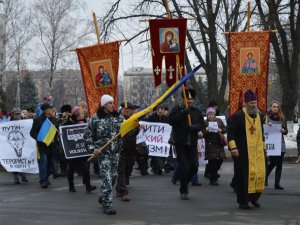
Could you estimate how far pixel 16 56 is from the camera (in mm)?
47719

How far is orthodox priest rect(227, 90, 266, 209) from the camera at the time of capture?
9.54 meters

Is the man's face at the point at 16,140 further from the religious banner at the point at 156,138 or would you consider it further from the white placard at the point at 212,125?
the white placard at the point at 212,125

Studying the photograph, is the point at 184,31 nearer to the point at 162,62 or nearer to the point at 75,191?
the point at 162,62

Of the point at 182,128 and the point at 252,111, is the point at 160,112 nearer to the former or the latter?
the point at 182,128

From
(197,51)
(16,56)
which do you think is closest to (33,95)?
(16,56)

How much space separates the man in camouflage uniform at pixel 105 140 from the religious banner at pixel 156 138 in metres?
6.00

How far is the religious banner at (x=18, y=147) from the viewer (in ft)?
45.4

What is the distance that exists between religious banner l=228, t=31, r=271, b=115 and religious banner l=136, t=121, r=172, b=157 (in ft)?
6.26

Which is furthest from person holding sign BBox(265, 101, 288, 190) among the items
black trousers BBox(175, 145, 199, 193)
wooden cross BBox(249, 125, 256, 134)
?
wooden cross BBox(249, 125, 256, 134)

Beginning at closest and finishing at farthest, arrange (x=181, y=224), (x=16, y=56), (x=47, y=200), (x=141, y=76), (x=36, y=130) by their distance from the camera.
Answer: (x=181, y=224) → (x=47, y=200) → (x=36, y=130) → (x=16, y=56) → (x=141, y=76)

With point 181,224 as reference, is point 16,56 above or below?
above

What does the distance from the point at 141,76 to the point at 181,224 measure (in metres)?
88.8

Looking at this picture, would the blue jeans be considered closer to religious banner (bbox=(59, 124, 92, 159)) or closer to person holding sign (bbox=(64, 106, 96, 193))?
religious banner (bbox=(59, 124, 92, 159))

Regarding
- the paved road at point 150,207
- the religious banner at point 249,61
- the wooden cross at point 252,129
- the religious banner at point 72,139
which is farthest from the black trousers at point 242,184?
the religious banner at point 249,61
